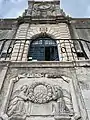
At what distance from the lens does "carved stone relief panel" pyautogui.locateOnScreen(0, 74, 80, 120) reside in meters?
5.57

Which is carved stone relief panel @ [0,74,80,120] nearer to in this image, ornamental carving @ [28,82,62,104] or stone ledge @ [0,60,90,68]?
ornamental carving @ [28,82,62,104]

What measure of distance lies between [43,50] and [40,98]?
4.85m

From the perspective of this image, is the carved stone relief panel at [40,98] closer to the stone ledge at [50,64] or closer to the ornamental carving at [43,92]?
the ornamental carving at [43,92]

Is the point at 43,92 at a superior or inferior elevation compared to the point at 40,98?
superior

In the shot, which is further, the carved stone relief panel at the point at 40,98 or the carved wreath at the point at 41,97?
the carved wreath at the point at 41,97

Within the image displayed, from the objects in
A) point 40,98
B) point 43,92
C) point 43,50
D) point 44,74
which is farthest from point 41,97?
point 43,50

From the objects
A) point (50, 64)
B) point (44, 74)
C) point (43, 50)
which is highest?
point (43, 50)

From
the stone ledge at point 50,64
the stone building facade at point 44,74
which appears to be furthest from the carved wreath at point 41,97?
the stone ledge at point 50,64

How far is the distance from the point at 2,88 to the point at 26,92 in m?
0.97

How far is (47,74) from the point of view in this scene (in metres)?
7.57

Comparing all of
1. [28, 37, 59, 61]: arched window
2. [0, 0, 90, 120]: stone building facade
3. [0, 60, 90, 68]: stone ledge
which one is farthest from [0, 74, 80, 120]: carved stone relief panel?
[28, 37, 59, 61]: arched window

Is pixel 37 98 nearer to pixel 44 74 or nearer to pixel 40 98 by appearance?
pixel 40 98

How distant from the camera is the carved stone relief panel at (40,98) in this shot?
5566 mm

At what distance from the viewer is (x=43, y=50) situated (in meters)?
10.7
